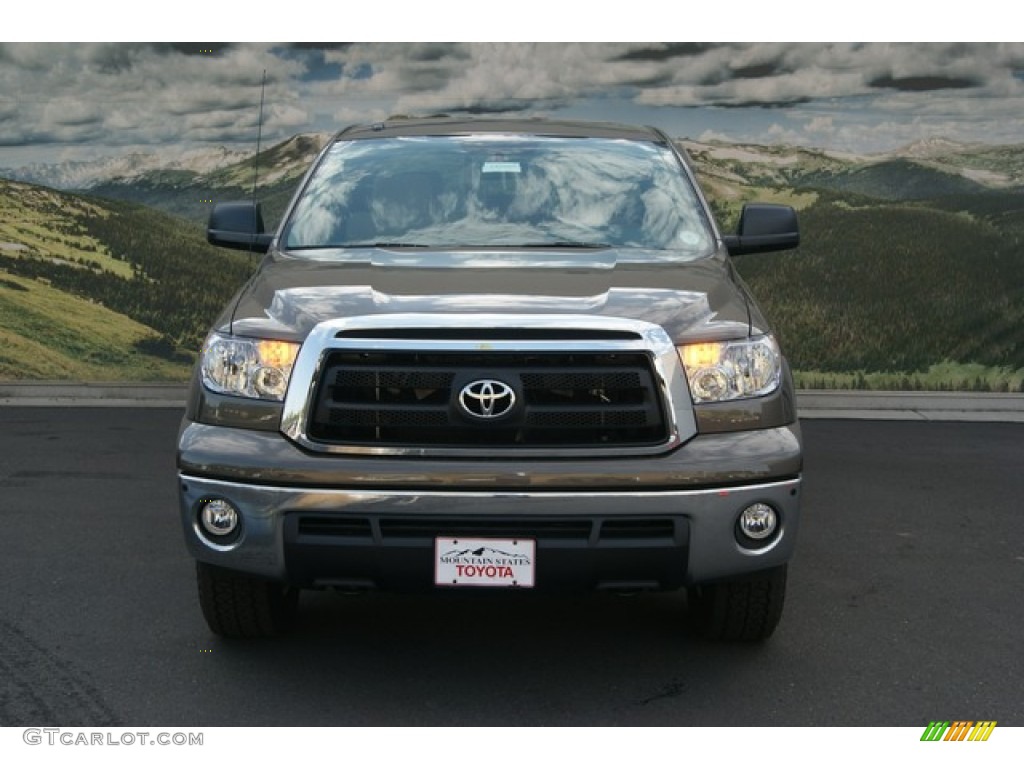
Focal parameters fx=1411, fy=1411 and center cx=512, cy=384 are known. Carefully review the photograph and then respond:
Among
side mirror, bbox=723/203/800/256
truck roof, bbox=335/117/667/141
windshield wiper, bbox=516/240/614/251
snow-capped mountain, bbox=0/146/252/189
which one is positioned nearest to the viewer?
windshield wiper, bbox=516/240/614/251

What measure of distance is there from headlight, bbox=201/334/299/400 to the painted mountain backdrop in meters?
8.24

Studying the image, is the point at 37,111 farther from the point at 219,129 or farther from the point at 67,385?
the point at 67,385

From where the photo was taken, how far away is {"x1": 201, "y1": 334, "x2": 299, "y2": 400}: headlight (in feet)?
14.5

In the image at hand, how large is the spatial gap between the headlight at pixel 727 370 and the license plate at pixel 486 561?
73 centimetres

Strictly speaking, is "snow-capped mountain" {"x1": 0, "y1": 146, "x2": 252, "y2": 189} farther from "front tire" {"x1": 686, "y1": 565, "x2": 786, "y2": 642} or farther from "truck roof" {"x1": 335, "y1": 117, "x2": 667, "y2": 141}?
"front tire" {"x1": 686, "y1": 565, "x2": 786, "y2": 642}

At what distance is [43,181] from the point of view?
42.7ft

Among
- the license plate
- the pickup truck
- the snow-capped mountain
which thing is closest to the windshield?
the pickup truck

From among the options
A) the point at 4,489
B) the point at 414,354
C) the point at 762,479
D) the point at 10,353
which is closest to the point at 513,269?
the point at 414,354

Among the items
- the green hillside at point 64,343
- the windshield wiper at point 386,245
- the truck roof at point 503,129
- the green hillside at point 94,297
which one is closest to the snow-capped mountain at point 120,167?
the green hillside at point 94,297

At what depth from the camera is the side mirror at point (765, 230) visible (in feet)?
19.4

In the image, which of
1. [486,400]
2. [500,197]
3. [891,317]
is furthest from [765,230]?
[891,317]

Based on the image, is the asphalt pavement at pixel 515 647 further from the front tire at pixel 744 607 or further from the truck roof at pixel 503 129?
the truck roof at pixel 503 129

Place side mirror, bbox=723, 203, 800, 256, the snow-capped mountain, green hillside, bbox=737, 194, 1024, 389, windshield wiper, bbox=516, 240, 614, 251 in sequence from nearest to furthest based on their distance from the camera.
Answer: windshield wiper, bbox=516, 240, 614, 251 → side mirror, bbox=723, 203, 800, 256 → green hillside, bbox=737, 194, 1024, 389 → the snow-capped mountain
